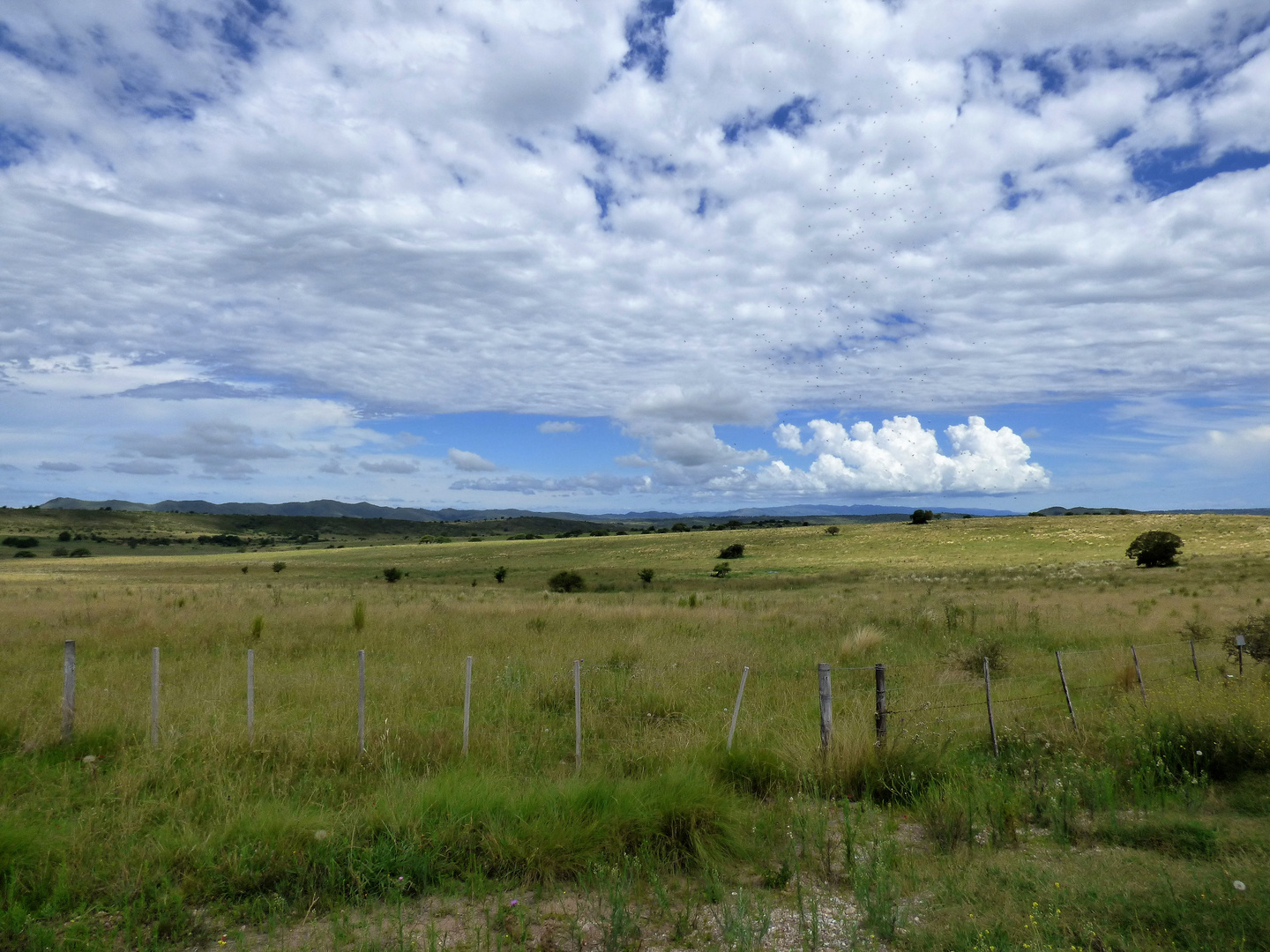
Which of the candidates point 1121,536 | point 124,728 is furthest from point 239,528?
point 124,728

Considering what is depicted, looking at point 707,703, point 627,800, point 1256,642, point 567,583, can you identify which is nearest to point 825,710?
point 627,800

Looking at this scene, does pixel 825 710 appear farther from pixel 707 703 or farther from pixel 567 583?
pixel 567 583

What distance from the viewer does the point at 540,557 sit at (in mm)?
81312

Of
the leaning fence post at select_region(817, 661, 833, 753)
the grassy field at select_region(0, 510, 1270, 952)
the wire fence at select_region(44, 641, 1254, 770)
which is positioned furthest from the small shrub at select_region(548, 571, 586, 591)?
the leaning fence post at select_region(817, 661, 833, 753)

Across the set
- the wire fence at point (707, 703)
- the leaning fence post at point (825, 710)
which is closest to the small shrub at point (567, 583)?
the wire fence at point (707, 703)

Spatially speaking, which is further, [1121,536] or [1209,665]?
[1121,536]

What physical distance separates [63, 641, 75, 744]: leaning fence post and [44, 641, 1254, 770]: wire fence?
16mm

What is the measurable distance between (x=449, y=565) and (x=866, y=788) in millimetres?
66792

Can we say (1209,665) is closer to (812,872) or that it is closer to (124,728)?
(812,872)

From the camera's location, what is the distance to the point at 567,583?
48.9m

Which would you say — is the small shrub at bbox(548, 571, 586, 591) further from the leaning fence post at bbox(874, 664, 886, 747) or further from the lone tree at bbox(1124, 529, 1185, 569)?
the leaning fence post at bbox(874, 664, 886, 747)

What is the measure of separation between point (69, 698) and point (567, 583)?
3982 cm

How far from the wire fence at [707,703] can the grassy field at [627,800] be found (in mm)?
82

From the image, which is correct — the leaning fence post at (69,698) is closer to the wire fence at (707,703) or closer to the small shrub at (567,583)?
the wire fence at (707,703)
